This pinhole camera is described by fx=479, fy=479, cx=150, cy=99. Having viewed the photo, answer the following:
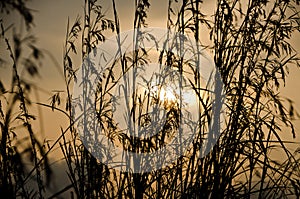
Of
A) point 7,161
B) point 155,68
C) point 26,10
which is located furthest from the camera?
point 155,68

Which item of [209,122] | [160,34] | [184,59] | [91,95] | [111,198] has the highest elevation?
[160,34]

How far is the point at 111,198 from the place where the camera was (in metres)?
2.25

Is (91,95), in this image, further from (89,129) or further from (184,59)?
(184,59)

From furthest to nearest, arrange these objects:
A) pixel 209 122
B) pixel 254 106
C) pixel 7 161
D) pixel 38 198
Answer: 1. pixel 254 106
2. pixel 209 122
3. pixel 38 198
4. pixel 7 161

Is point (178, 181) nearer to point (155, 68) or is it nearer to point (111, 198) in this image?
point (111, 198)

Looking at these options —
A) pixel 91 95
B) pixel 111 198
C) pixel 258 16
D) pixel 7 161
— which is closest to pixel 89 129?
pixel 91 95

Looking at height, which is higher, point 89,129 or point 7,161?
point 89,129

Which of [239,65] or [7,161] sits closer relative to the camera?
[7,161]

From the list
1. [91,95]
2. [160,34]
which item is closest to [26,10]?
[91,95]

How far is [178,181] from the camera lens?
231 centimetres

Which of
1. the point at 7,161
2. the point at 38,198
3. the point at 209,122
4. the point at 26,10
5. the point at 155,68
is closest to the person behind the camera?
the point at 26,10

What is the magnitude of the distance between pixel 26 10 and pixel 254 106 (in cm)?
149

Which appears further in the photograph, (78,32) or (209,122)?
(78,32)

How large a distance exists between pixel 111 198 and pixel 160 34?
0.96 m
